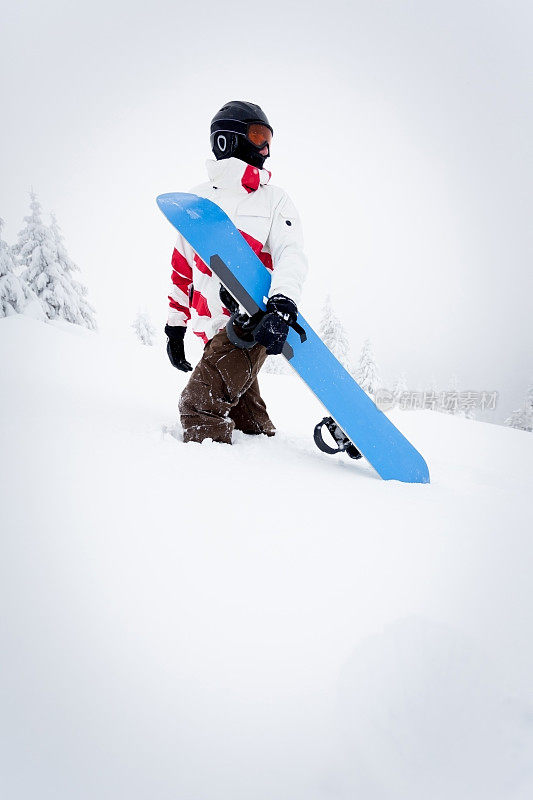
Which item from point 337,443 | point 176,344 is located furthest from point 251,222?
point 337,443

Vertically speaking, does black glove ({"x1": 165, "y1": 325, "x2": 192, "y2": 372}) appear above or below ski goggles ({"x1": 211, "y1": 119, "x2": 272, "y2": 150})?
below

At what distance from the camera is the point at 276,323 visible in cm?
243

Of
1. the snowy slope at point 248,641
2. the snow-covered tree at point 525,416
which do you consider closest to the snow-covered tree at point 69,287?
the snowy slope at point 248,641

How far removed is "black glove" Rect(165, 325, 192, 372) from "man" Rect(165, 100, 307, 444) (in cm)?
38

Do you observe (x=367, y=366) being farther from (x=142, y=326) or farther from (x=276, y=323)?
(x=276, y=323)

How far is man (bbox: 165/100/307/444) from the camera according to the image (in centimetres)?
267

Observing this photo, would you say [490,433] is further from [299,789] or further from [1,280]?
[1,280]

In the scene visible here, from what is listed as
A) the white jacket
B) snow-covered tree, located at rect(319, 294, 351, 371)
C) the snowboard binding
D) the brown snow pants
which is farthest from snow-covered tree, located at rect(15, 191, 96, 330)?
the snowboard binding

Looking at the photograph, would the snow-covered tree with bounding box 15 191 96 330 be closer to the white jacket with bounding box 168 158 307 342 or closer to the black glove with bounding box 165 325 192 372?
the black glove with bounding box 165 325 192 372

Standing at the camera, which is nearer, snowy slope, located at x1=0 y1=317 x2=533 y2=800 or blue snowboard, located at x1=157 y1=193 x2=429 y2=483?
snowy slope, located at x1=0 y1=317 x2=533 y2=800

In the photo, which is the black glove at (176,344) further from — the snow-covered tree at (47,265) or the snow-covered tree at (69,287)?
the snow-covered tree at (69,287)

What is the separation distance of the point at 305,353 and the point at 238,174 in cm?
137

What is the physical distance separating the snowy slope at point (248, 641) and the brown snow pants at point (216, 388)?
2.73 ft

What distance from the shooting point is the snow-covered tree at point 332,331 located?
18.8 meters
